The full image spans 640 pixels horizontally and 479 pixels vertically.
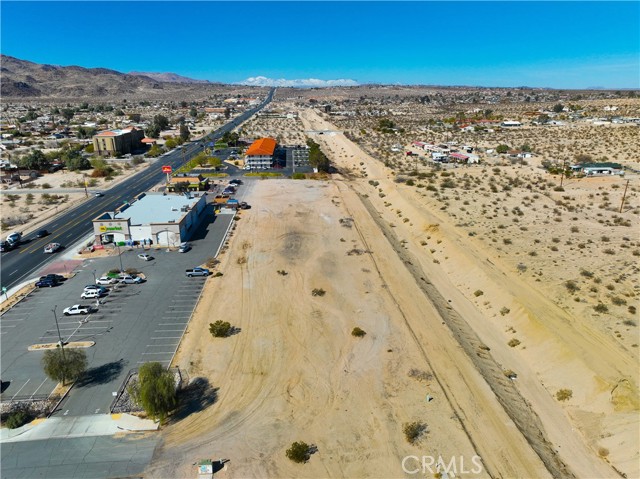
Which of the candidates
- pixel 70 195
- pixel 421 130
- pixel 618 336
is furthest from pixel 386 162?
pixel 618 336

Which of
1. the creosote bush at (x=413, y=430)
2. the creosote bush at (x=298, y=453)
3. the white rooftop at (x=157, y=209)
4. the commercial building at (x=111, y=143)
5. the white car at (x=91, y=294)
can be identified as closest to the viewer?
the creosote bush at (x=298, y=453)

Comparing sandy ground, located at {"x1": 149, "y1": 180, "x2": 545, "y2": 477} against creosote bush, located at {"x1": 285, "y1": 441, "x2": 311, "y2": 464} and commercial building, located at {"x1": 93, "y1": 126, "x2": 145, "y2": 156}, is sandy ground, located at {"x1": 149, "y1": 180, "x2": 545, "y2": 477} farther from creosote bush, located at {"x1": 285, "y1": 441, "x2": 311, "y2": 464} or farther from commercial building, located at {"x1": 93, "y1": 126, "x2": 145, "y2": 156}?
commercial building, located at {"x1": 93, "y1": 126, "x2": 145, "y2": 156}

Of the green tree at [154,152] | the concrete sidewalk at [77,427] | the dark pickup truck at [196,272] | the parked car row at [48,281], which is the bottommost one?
the concrete sidewalk at [77,427]

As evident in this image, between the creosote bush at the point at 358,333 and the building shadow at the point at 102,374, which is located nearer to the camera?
the building shadow at the point at 102,374

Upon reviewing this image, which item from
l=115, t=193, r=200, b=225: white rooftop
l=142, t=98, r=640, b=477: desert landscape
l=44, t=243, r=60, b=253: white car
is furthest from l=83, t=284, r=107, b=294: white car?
l=44, t=243, r=60, b=253: white car

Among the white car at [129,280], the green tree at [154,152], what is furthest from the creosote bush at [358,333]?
the green tree at [154,152]

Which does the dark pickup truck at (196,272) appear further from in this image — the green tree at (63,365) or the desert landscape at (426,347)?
the green tree at (63,365)
